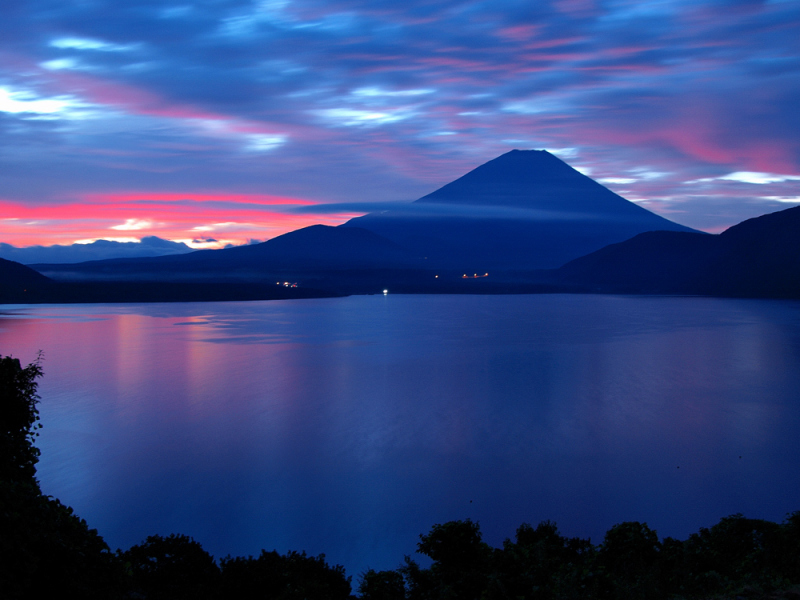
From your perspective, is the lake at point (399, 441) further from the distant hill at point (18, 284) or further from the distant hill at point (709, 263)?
the distant hill at point (709, 263)

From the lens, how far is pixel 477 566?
25.1 ft

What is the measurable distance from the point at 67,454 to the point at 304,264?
183389 millimetres

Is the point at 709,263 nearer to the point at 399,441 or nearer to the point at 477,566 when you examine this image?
the point at 399,441

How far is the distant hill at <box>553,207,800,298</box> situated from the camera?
124438mm

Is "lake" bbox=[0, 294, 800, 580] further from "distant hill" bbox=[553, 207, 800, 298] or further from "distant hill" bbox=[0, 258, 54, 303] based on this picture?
"distant hill" bbox=[553, 207, 800, 298]

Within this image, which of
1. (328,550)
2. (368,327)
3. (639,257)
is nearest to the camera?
(328,550)

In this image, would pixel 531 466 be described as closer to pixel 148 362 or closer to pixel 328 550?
pixel 328 550

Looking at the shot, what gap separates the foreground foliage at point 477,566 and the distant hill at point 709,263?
114m

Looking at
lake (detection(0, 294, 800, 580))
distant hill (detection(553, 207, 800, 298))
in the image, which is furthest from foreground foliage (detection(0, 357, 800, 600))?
distant hill (detection(553, 207, 800, 298))

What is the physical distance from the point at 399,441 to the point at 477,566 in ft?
24.3

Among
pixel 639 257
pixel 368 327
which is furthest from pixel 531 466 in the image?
pixel 639 257

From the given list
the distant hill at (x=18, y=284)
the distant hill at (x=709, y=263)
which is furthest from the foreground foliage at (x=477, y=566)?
the distant hill at (x=709, y=263)

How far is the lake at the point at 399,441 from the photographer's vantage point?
402 inches

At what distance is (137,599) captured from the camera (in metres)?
6.65
